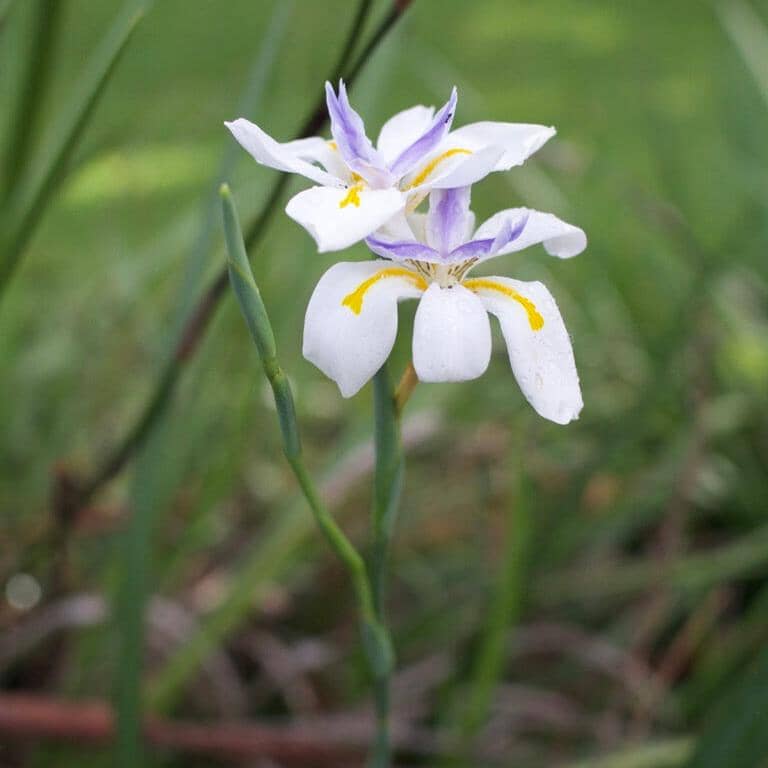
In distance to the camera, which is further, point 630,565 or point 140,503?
point 630,565

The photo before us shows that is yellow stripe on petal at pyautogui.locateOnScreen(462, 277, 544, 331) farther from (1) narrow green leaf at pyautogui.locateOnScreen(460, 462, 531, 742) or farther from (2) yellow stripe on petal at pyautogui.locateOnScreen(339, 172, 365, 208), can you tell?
(1) narrow green leaf at pyautogui.locateOnScreen(460, 462, 531, 742)

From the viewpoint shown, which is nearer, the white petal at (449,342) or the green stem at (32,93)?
the white petal at (449,342)

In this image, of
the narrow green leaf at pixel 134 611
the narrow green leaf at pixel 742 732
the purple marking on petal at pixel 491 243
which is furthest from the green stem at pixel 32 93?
the narrow green leaf at pixel 742 732

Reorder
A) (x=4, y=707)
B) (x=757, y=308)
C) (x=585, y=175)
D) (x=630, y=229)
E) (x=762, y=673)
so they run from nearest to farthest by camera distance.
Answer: (x=762, y=673) < (x=4, y=707) < (x=585, y=175) < (x=757, y=308) < (x=630, y=229)

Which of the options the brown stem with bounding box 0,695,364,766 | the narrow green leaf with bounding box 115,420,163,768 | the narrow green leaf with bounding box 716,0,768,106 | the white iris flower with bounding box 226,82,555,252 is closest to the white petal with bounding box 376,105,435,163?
the white iris flower with bounding box 226,82,555,252

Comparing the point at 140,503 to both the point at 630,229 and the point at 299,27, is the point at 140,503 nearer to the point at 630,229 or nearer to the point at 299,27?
the point at 299,27

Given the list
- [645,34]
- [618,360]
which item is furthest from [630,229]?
[645,34]

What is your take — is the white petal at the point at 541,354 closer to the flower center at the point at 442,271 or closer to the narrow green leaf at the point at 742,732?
the flower center at the point at 442,271
